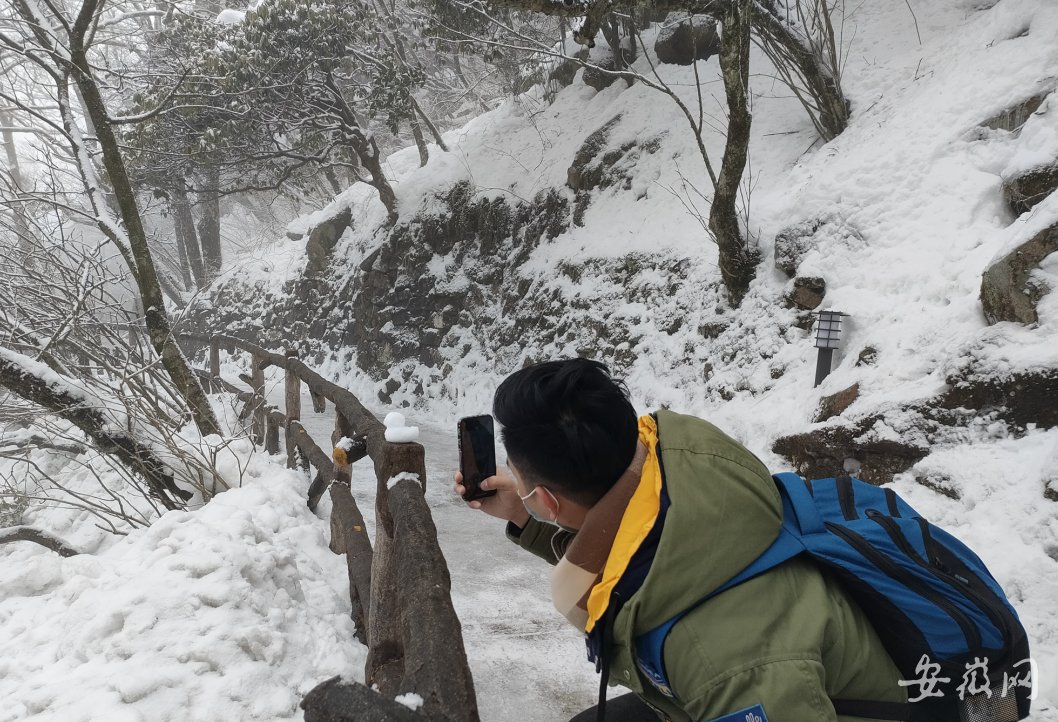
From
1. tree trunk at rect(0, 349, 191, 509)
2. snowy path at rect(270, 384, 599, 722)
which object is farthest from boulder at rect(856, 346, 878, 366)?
tree trunk at rect(0, 349, 191, 509)

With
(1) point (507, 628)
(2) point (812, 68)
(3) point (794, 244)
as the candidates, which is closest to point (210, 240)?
(2) point (812, 68)

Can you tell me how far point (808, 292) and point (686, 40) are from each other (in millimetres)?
6218

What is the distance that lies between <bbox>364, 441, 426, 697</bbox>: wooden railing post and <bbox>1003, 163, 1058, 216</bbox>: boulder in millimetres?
4500

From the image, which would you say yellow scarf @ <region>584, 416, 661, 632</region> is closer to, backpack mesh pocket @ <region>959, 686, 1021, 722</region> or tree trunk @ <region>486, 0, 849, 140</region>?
backpack mesh pocket @ <region>959, 686, 1021, 722</region>

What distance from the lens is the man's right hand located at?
181cm

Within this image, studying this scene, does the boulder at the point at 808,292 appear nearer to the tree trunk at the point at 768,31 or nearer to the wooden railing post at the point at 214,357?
the tree trunk at the point at 768,31

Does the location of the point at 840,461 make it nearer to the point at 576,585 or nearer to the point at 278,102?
the point at 576,585

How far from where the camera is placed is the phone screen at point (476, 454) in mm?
1713

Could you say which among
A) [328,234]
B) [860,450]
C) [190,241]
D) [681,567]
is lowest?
[860,450]

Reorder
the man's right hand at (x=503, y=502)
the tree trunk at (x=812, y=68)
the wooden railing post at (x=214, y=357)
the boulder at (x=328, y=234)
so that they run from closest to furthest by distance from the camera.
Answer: the man's right hand at (x=503, y=502) < the tree trunk at (x=812, y=68) < the wooden railing post at (x=214, y=357) < the boulder at (x=328, y=234)

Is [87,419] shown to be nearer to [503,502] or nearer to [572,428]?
[503,502]

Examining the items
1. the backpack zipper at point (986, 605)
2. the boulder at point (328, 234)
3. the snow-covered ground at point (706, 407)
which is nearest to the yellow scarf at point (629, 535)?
the backpack zipper at point (986, 605)

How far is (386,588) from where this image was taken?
194 cm

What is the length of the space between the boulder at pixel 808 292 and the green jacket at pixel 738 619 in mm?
4406
